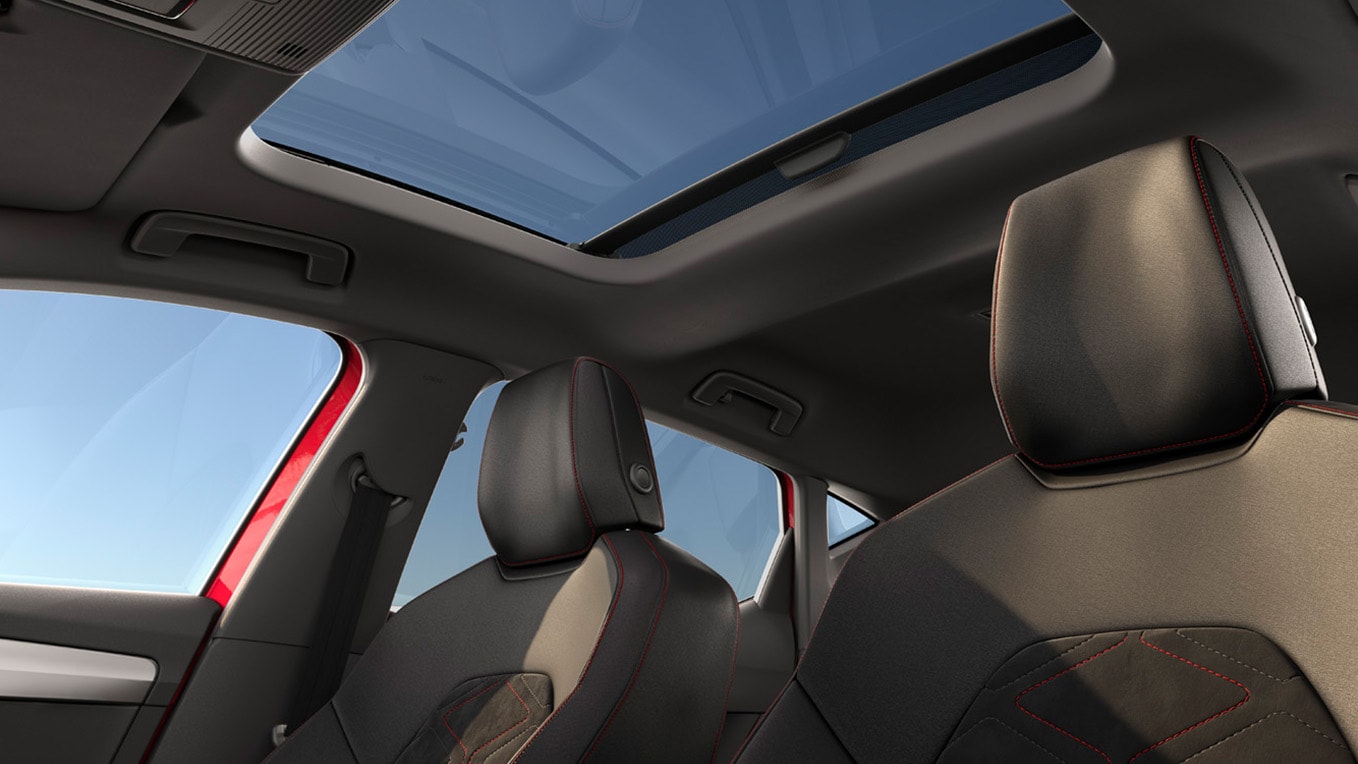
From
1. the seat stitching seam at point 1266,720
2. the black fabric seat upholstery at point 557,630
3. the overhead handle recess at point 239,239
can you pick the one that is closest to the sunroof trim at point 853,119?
the overhead handle recess at point 239,239

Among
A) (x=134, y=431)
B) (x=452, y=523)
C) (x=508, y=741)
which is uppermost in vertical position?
(x=134, y=431)

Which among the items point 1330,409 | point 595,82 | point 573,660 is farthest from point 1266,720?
point 595,82

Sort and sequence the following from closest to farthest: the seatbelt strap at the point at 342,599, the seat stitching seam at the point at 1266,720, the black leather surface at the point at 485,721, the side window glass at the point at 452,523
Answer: the seat stitching seam at the point at 1266,720
the black leather surface at the point at 485,721
the seatbelt strap at the point at 342,599
the side window glass at the point at 452,523

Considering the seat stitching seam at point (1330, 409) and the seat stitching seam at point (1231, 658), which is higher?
the seat stitching seam at point (1330, 409)

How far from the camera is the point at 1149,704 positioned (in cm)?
104

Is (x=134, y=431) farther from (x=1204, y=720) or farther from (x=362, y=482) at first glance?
(x=1204, y=720)

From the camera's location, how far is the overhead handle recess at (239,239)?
235 cm

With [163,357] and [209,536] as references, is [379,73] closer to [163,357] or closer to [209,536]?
[163,357]

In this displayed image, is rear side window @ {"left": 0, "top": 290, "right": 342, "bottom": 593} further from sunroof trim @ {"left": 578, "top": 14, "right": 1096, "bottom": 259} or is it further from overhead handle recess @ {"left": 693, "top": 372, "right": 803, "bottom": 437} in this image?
overhead handle recess @ {"left": 693, "top": 372, "right": 803, "bottom": 437}

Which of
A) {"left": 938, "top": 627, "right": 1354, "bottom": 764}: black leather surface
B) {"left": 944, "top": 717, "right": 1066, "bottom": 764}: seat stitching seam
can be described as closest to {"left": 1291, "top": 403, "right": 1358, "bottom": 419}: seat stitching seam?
{"left": 938, "top": 627, "right": 1354, "bottom": 764}: black leather surface

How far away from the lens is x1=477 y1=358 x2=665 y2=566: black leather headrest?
1.92 metres

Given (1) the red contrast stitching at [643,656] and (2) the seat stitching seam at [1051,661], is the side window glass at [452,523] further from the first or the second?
(2) the seat stitching seam at [1051,661]

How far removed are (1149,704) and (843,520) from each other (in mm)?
3108

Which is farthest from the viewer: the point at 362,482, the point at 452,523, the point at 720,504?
the point at 720,504
